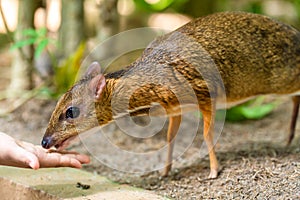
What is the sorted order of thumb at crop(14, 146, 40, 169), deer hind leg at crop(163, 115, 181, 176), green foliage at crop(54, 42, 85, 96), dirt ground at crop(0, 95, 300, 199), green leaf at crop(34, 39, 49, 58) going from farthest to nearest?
green foliage at crop(54, 42, 85, 96) < green leaf at crop(34, 39, 49, 58) < deer hind leg at crop(163, 115, 181, 176) < dirt ground at crop(0, 95, 300, 199) < thumb at crop(14, 146, 40, 169)

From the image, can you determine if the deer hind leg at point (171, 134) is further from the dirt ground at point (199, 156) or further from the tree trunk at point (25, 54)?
the tree trunk at point (25, 54)

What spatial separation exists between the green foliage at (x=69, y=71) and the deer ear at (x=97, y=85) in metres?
1.48

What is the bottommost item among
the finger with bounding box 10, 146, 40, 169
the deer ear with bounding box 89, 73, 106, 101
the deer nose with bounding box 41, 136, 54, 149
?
the finger with bounding box 10, 146, 40, 169

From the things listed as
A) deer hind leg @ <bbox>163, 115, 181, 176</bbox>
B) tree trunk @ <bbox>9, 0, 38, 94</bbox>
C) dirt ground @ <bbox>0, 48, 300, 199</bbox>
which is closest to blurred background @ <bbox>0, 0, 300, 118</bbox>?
tree trunk @ <bbox>9, 0, 38, 94</bbox>

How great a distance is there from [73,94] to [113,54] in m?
2.24

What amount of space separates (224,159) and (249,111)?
1132 millimetres

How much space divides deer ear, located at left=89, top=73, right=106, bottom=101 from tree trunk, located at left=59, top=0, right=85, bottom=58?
2062mm

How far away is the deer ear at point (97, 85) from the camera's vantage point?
130 inches

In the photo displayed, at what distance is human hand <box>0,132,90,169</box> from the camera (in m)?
3.03

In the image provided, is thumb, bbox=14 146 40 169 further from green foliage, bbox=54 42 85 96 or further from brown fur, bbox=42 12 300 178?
green foliage, bbox=54 42 85 96

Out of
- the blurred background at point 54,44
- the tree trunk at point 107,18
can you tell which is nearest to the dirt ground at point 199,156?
the blurred background at point 54,44

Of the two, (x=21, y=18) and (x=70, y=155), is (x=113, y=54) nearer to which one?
(x=21, y=18)

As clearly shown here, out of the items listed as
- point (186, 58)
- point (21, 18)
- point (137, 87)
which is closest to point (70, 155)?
point (137, 87)

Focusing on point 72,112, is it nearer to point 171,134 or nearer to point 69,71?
point 171,134
